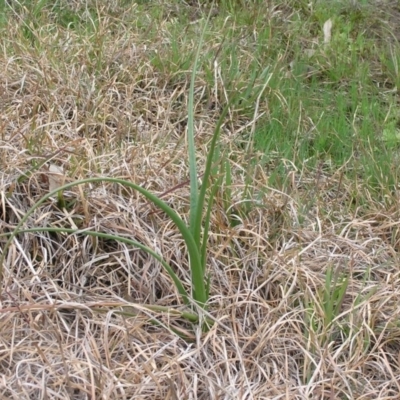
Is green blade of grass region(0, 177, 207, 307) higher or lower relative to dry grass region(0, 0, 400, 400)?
higher

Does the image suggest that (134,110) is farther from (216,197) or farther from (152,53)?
(216,197)

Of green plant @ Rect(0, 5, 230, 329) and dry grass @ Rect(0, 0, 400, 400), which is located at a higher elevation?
green plant @ Rect(0, 5, 230, 329)

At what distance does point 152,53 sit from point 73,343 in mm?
1669

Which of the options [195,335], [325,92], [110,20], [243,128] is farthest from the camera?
[110,20]

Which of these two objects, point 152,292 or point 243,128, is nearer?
point 152,292

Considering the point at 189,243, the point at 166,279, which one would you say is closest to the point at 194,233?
the point at 189,243

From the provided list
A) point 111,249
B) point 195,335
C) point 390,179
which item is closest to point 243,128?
point 390,179

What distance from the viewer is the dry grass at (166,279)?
72.5 inches

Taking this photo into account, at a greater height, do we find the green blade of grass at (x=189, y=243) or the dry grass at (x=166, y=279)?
the green blade of grass at (x=189, y=243)

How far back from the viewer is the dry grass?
6.04 ft

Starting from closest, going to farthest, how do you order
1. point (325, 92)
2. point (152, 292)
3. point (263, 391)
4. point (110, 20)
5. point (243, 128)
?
point (263, 391) < point (152, 292) < point (243, 128) < point (325, 92) < point (110, 20)

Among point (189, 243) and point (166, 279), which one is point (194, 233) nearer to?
point (189, 243)

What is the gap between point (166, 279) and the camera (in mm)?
2111

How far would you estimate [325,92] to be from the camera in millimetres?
3178
